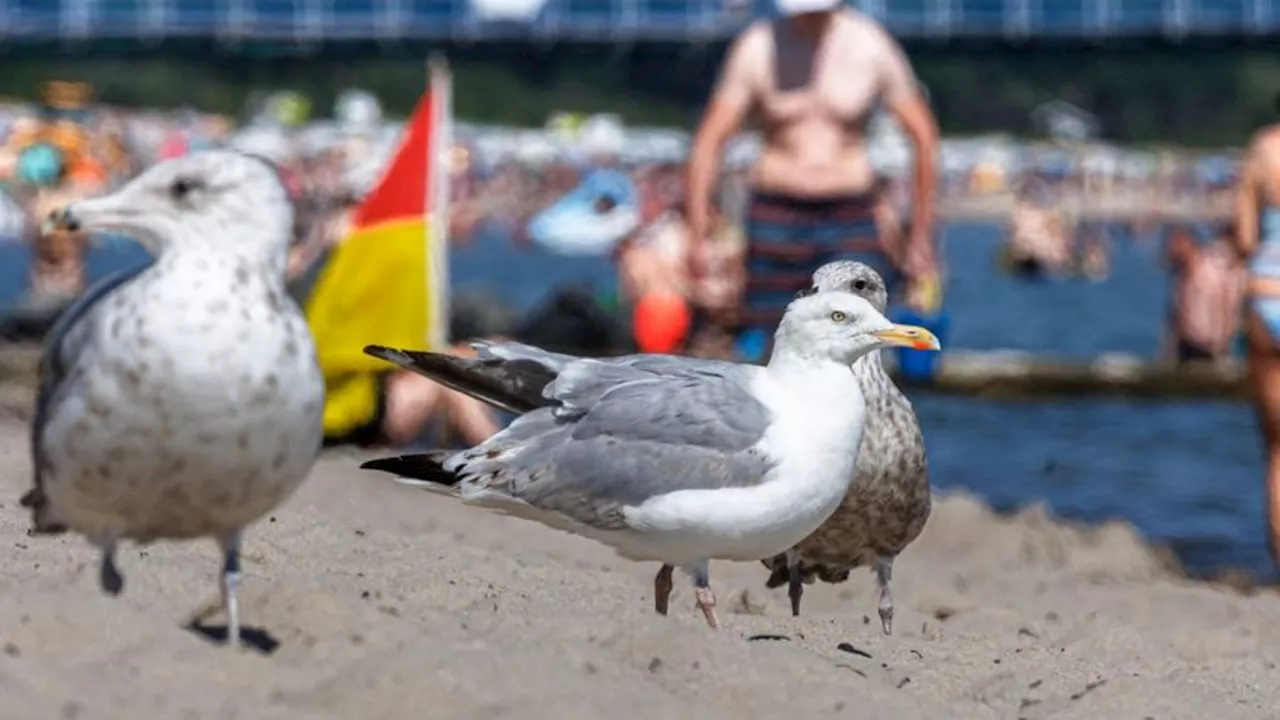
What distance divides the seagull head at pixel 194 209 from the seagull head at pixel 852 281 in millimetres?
1673

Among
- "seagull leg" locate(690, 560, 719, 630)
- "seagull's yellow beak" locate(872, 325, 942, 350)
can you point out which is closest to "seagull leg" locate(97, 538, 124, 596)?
"seagull leg" locate(690, 560, 719, 630)

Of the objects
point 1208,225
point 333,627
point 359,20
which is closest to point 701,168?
point 333,627

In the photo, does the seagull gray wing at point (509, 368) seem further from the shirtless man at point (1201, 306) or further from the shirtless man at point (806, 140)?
the shirtless man at point (1201, 306)

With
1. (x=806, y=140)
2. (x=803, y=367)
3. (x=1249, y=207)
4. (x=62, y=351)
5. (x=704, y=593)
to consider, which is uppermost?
(x=62, y=351)

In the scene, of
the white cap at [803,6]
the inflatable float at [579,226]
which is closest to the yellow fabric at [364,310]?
the white cap at [803,6]

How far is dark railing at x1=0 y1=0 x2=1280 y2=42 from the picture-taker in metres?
92.4

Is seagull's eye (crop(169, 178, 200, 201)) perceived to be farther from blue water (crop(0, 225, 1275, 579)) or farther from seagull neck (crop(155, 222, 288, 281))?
blue water (crop(0, 225, 1275, 579))

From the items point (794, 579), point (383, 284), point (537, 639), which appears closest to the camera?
point (537, 639)

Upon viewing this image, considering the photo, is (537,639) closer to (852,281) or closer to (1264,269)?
(852,281)

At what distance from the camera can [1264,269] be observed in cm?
765

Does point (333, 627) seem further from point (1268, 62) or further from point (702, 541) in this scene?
point (1268, 62)

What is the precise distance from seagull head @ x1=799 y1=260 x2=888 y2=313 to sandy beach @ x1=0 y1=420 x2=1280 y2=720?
682mm

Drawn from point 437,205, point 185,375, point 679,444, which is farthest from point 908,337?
point 437,205

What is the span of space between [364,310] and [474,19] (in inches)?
3357
